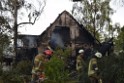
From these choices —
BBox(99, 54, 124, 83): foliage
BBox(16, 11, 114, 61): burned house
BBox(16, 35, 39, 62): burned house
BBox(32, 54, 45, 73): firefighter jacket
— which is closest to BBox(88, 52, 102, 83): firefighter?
BBox(99, 54, 124, 83): foliage

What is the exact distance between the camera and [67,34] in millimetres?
47312

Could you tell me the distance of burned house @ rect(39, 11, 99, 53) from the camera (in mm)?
46094

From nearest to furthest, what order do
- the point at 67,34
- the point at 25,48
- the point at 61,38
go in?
the point at 61,38
the point at 25,48
the point at 67,34

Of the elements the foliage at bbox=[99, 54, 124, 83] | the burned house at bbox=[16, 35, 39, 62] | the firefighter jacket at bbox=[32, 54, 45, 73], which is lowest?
the burned house at bbox=[16, 35, 39, 62]

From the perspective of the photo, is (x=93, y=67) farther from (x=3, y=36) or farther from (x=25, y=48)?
(x=25, y=48)

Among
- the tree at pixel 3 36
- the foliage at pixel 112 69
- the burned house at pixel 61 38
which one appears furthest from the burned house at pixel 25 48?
the foliage at pixel 112 69

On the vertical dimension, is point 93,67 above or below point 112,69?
above

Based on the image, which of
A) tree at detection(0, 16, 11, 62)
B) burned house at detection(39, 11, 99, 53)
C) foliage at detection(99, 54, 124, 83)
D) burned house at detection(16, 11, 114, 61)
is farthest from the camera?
burned house at detection(39, 11, 99, 53)

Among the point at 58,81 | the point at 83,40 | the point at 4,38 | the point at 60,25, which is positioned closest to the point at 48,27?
the point at 60,25

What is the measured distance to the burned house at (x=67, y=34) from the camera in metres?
46.1

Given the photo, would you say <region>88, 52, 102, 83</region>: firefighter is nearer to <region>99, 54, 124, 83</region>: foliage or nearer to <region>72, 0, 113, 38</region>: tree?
<region>99, 54, 124, 83</region>: foliage

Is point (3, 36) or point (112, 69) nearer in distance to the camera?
point (112, 69)

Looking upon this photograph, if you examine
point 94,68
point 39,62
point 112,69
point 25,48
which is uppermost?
point 39,62

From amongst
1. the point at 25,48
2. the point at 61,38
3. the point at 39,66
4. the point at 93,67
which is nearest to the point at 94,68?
the point at 93,67
